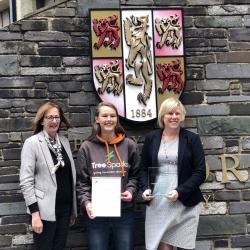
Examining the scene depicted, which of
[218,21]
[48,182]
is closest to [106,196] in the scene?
[48,182]

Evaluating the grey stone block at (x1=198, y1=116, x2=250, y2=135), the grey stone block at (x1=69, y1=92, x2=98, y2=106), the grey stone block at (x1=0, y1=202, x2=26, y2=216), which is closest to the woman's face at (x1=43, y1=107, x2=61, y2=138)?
the grey stone block at (x1=69, y1=92, x2=98, y2=106)

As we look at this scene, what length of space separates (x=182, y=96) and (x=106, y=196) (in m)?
1.42

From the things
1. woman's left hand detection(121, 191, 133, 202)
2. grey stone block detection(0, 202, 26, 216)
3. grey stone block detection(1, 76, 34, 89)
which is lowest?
grey stone block detection(0, 202, 26, 216)

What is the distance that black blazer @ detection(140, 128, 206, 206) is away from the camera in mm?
3891

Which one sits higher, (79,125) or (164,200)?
(79,125)

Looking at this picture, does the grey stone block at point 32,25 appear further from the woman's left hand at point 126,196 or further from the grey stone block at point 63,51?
the woman's left hand at point 126,196

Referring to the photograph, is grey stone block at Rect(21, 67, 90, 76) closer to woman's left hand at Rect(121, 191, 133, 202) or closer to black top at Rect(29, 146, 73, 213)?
black top at Rect(29, 146, 73, 213)

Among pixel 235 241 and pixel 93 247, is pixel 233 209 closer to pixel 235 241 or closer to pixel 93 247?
pixel 235 241

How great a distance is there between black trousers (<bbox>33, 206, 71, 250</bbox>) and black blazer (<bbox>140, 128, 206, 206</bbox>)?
2.13 feet

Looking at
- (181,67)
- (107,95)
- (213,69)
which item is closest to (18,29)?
(107,95)

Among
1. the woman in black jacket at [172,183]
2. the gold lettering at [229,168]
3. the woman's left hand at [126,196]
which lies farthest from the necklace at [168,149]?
the gold lettering at [229,168]

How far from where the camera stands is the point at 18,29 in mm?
4668

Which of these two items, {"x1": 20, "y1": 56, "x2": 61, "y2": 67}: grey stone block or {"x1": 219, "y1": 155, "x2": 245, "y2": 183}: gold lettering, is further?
{"x1": 219, "y1": 155, "x2": 245, "y2": 183}: gold lettering

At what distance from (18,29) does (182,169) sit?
200cm
